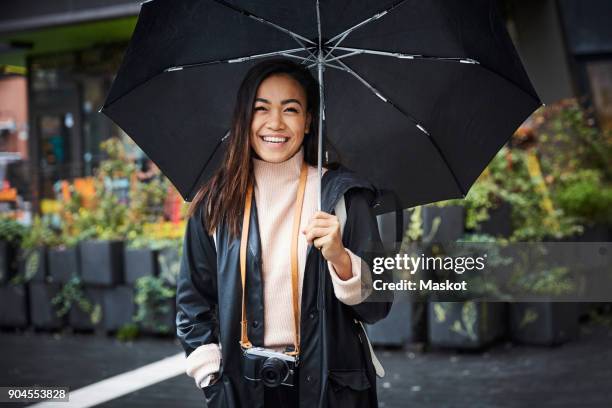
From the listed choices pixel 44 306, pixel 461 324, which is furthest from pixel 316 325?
pixel 44 306

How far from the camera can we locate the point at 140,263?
8773mm

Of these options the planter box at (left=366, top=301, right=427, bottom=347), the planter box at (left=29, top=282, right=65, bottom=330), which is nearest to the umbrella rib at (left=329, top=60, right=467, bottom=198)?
the planter box at (left=366, top=301, right=427, bottom=347)

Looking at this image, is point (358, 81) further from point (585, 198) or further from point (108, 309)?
point (585, 198)

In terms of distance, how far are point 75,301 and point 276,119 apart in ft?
23.3

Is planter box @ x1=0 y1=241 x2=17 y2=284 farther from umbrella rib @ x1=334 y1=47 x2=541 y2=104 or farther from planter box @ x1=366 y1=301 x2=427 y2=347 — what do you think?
umbrella rib @ x1=334 y1=47 x2=541 y2=104

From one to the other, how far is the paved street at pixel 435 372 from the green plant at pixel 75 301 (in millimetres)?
379

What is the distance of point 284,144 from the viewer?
2.72 m

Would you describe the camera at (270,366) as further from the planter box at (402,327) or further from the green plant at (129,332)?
the green plant at (129,332)

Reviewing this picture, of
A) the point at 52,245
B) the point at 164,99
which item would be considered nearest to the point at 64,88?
the point at 52,245

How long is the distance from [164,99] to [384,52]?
86 centimetres

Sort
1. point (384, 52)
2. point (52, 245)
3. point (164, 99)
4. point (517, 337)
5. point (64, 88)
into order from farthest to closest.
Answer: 1. point (64, 88)
2. point (52, 245)
3. point (517, 337)
4. point (164, 99)
5. point (384, 52)

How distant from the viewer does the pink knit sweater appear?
102 inches

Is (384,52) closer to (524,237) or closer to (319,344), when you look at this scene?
(319,344)

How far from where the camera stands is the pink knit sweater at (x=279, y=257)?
2584mm
